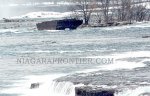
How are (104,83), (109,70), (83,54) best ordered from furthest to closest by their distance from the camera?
(83,54)
(109,70)
(104,83)

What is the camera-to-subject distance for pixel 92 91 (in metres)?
25.5

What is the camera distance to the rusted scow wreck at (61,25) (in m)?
87.1

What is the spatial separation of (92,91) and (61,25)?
62968 millimetres

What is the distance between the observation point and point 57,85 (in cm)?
2912

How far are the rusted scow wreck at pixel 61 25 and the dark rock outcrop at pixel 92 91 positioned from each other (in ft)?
197

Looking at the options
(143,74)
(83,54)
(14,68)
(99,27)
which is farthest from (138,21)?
(143,74)

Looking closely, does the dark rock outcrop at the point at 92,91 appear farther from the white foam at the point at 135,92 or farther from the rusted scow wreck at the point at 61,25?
the rusted scow wreck at the point at 61,25

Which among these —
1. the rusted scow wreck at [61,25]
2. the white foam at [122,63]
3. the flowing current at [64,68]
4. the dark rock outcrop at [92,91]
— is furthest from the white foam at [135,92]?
the rusted scow wreck at [61,25]

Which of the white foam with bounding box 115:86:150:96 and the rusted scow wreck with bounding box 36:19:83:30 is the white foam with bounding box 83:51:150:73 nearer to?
the white foam with bounding box 115:86:150:96

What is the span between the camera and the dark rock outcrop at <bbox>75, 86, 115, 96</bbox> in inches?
993

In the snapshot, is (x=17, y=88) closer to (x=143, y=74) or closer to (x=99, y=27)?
(x=143, y=74)

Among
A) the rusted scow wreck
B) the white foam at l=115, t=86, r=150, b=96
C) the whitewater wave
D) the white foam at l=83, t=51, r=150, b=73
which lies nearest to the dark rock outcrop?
the white foam at l=115, t=86, r=150, b=96

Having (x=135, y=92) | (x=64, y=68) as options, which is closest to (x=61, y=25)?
(x=64, y=68)

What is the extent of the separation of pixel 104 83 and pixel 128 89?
9.03 feet
